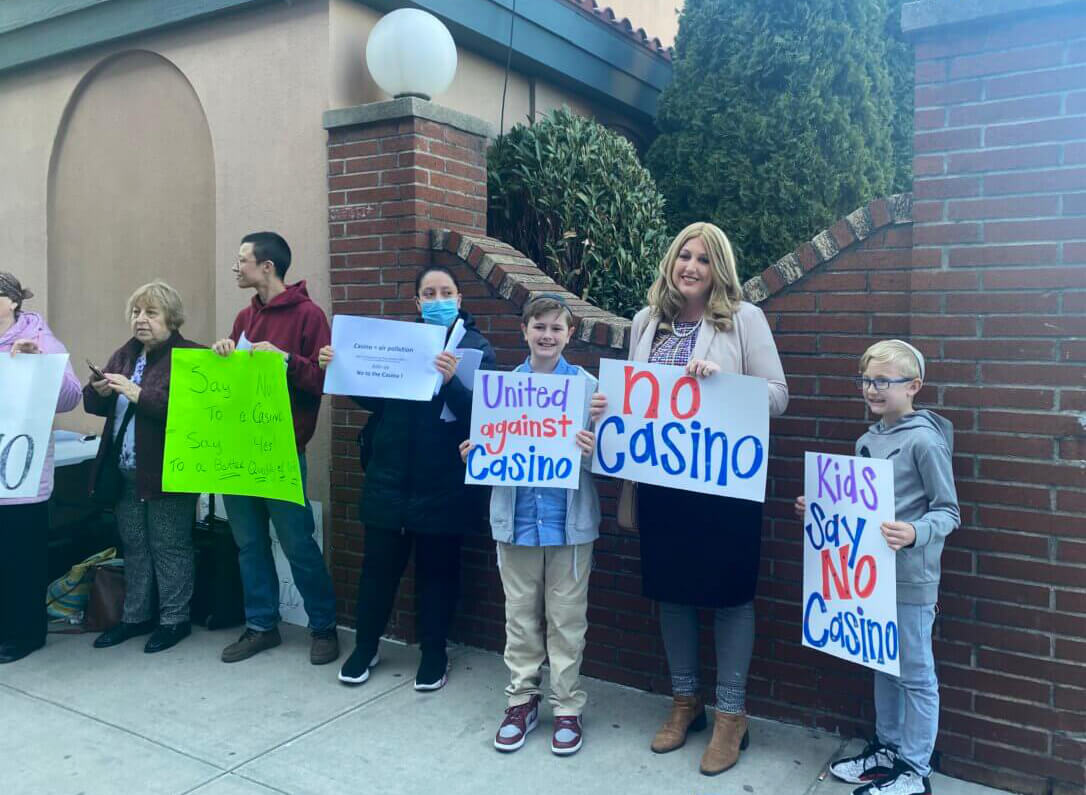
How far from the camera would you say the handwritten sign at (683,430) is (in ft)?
10.9

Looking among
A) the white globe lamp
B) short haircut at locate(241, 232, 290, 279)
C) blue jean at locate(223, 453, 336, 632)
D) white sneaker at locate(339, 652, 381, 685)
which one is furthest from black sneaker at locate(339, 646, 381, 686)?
the white globe lamp

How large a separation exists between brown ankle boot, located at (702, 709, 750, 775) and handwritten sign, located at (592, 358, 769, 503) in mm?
861

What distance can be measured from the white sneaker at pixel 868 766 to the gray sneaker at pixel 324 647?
7.79ft

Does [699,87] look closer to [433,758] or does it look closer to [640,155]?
[640,155]

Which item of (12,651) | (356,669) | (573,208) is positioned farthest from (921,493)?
(12,651)

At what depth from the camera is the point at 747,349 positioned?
3.44m

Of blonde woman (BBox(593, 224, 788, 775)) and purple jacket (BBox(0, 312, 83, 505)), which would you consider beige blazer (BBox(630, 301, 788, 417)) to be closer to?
blonde woman (BBox(593, 224, 788, 775))

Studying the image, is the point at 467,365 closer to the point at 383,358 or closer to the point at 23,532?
the point at 383,358

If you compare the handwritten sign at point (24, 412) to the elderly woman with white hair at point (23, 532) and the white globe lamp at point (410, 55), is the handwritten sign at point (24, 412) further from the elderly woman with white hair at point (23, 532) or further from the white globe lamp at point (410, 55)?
the white globe lamp at point (410, 55)

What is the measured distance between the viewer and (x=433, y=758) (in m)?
3.60

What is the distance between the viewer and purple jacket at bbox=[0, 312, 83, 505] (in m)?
4.57

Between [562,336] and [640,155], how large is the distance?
4969 mm

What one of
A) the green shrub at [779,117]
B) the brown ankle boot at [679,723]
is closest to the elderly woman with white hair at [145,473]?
the brown ankle boot at [679,723]

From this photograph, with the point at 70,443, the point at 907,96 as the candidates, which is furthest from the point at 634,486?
the point at 907,96
